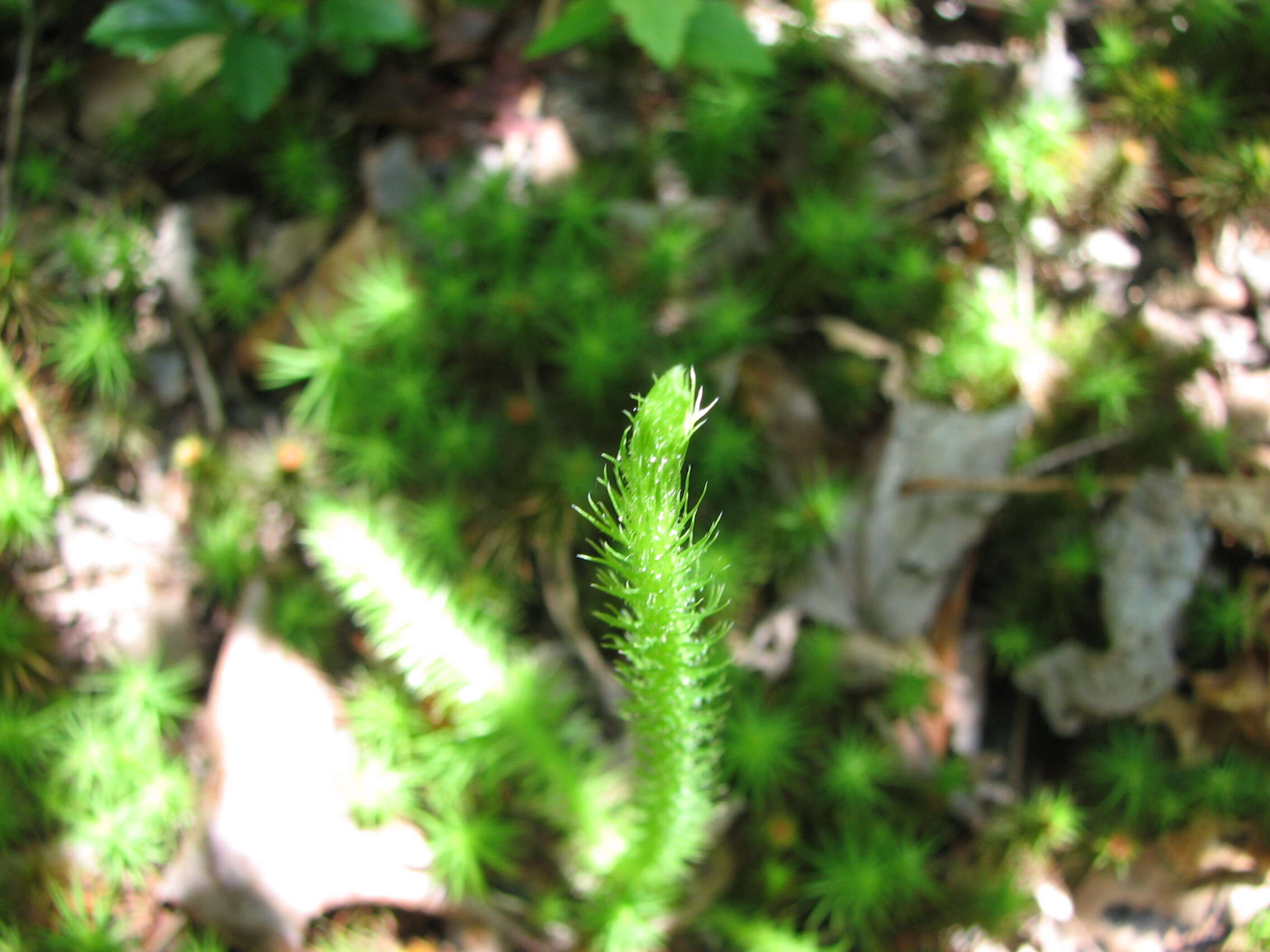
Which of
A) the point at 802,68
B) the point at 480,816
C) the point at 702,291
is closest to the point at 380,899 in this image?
the point at 480,816

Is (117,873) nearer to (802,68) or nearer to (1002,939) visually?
(1002,939)

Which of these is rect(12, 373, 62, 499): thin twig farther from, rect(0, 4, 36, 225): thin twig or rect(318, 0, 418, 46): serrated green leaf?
rect(318, 0, 418, 46): serrated green leaf

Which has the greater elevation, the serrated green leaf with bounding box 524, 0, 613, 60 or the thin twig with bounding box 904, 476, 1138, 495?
the serrated green leaf with bounding box 524, 0, 613, 60

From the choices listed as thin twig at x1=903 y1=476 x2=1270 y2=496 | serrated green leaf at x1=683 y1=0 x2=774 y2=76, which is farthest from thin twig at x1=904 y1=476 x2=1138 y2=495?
serrated green leaf at x1=683 y1=0 x2=774 y2=76

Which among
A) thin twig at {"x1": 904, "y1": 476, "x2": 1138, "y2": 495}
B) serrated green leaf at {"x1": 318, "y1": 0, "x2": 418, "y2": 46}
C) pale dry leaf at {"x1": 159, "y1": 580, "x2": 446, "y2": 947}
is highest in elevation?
serrated green leaf at {"x1": 318, "y1": 0, "x2": 418, "y2": 46}

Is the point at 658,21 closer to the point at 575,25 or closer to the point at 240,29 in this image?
the point at 575,25

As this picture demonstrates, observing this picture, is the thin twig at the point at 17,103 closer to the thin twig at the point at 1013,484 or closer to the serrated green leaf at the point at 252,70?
the serrated green leaf at the point at 252,70
